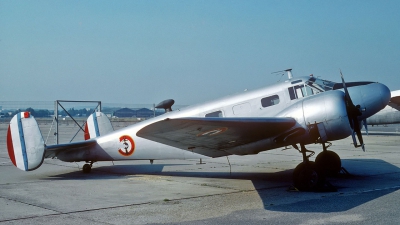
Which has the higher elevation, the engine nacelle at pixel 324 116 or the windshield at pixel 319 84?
the windshield at pixel 319 84

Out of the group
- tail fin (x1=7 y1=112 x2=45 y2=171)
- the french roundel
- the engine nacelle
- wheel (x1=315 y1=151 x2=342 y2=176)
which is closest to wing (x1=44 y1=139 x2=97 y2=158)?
tail fin (x1=7 y1=112 x2=45 y2=171)

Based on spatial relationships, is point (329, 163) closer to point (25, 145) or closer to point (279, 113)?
point (279, 113)

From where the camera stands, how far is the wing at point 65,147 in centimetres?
1175

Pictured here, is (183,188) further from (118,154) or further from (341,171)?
(341,171)

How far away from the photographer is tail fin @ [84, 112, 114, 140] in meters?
13.9

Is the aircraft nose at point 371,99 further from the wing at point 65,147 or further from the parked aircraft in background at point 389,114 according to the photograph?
the parked aircraft in background at point 389,114

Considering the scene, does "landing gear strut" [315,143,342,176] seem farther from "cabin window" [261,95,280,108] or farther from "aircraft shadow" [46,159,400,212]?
"cabin window" [261,95,280,108]

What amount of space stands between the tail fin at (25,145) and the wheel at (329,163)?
732 centimetres

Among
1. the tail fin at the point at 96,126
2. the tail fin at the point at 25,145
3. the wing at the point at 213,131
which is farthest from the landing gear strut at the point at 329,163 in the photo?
the tail fin at the point at 25,145

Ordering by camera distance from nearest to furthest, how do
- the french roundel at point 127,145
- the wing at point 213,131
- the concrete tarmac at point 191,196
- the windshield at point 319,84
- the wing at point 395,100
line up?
the concrete tarmac at point 191,196
the wing at point 213,131
the windshield at point 319,84
the french roundel at point 127,145
the wing at point 395,100

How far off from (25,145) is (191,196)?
4.88 meters

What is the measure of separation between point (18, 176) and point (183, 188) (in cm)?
504

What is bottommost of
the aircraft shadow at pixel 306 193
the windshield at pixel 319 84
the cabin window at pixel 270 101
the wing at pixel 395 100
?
the aircraft shadow at pixel 306 193

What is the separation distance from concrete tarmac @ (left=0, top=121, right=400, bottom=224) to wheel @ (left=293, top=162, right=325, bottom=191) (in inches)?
13.8
